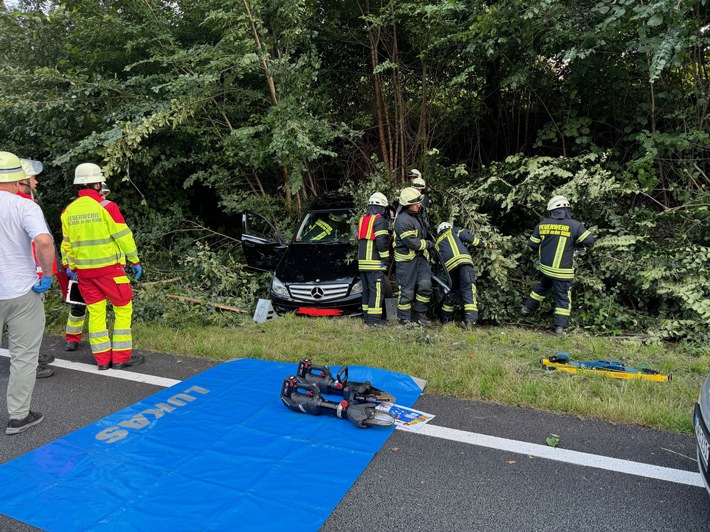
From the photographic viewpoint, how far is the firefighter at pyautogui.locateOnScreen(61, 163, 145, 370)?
15.9 ft

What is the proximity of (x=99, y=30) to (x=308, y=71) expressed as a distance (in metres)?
3.57

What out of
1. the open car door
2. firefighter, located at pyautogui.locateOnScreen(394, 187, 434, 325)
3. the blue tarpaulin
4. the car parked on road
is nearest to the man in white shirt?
the blue tarpaulin

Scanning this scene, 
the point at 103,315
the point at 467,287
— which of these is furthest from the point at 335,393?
the point at 467,287

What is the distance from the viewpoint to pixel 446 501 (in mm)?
2709

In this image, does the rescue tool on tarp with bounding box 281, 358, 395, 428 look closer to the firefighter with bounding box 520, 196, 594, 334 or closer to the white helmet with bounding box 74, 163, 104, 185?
the white helmet with bounding box 74, 163, 104, 185

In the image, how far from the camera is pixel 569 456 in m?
3.14

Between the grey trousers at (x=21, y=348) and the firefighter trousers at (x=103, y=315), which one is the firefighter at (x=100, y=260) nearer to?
the firefighter trousers at (x=103, y=315)

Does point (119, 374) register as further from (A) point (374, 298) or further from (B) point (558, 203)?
(B) point (558, 203)

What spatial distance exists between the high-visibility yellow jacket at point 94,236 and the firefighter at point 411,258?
340 cm

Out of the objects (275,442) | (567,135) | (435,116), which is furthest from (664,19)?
(275,442)

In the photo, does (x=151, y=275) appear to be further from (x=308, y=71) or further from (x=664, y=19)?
(x=664, y=19)

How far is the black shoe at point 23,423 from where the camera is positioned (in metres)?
3.60

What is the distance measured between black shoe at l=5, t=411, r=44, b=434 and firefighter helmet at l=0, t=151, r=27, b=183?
Result: 1820mm

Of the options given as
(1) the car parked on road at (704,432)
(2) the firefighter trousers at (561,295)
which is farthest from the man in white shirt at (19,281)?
(2) the firefighter trousers at (561,295)
